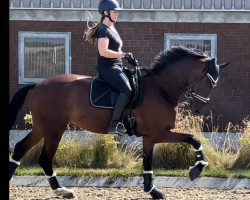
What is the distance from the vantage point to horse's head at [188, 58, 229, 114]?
9.21 m

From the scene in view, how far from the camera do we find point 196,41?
57.5ft

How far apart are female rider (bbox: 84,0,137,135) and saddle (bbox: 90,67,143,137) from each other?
93mm

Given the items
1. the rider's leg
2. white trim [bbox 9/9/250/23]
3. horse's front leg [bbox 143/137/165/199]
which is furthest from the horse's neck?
white trim [bbox 9/9/250/23]

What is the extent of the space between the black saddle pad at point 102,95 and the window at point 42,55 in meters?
8.42

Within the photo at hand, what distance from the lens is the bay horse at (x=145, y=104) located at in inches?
361

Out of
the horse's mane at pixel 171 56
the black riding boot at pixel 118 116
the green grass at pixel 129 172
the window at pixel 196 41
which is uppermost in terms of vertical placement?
the window at pixel 196 41

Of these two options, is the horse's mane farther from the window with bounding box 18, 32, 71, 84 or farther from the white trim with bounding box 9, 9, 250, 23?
the window with bounding box 18, 32, 71, 84

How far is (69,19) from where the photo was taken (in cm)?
1753

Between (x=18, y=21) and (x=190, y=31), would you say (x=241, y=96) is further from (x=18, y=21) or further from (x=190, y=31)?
(x=18, y=21)

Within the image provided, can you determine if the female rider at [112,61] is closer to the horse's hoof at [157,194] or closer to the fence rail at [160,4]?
the horse's hoof at [157,194]

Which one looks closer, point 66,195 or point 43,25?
point 66,195

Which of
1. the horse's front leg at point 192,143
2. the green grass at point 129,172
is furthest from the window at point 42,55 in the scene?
the horse's front leg at point 192,143

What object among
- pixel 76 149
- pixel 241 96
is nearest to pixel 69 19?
pixel 241 96

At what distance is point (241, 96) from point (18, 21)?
6.25 metres
